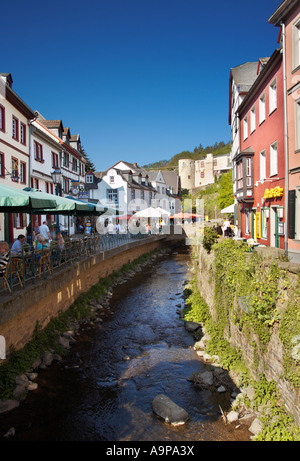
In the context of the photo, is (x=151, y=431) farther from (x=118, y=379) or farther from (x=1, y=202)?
(x=1, y=202)

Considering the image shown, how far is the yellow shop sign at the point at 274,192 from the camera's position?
13841 millimetres

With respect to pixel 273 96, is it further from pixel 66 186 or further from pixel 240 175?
pixel 66 186

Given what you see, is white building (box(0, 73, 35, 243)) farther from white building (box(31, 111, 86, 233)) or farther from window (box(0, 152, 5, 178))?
white building (box(31, 111, 86, 233))

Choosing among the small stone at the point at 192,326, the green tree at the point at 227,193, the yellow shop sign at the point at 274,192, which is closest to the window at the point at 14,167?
the small stone at the point at 192,326

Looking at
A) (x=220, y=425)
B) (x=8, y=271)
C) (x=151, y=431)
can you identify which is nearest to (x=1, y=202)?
(x=8, y=271)

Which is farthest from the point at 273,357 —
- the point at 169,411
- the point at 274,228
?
the point at 274,228

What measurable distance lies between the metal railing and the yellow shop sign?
8857 millimetres

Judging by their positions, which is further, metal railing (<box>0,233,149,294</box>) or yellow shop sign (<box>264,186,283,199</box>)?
yellow shop sign (<box>264,186,283,199</box>)

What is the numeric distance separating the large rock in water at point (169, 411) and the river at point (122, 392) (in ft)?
0.40

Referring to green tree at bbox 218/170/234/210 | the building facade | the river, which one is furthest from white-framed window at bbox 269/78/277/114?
green tree at bbox 218/170/234/210

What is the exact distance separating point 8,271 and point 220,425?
602 centimetres

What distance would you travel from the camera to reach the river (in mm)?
6891

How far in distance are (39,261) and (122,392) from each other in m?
4.43

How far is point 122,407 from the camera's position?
25.7ft
